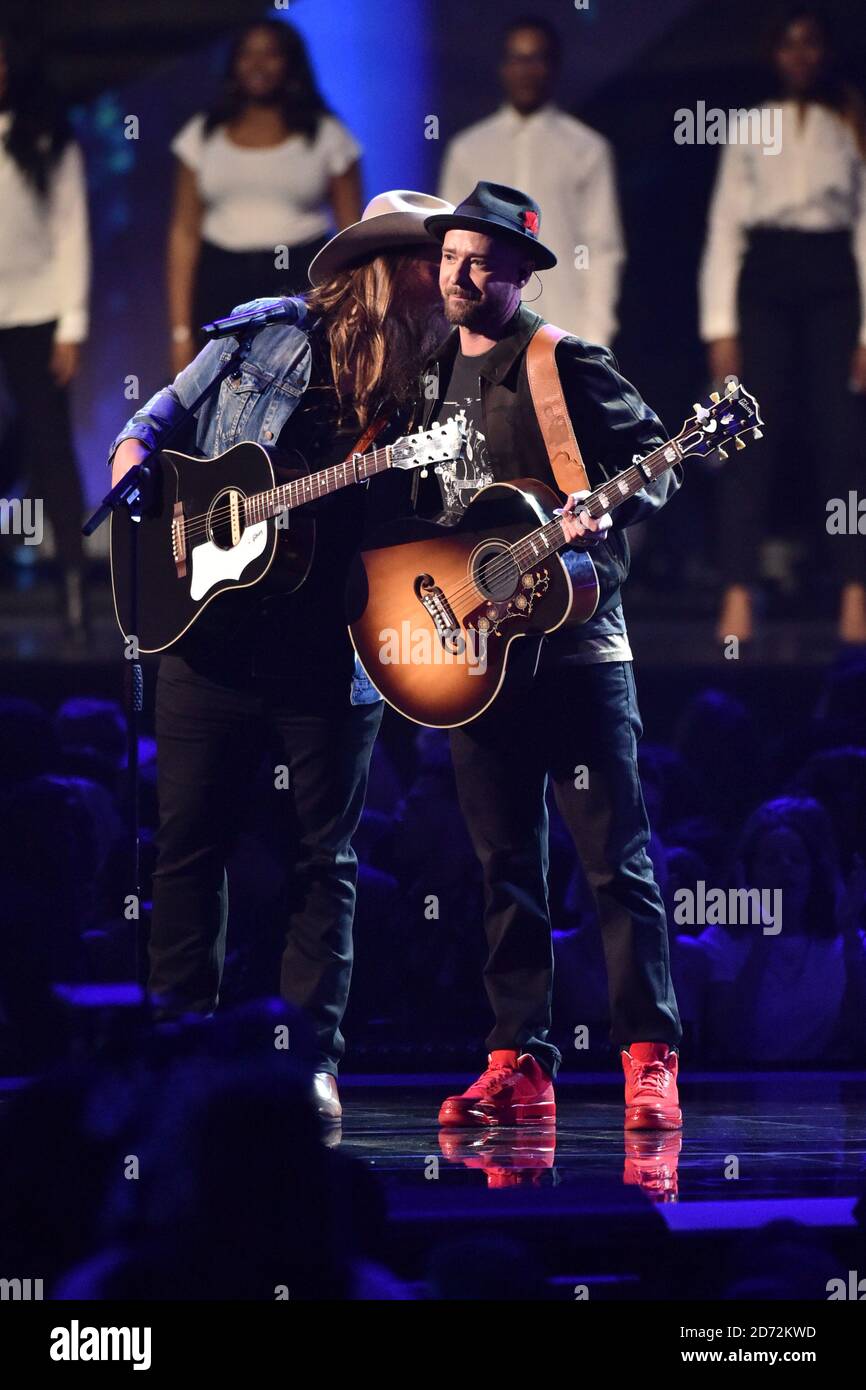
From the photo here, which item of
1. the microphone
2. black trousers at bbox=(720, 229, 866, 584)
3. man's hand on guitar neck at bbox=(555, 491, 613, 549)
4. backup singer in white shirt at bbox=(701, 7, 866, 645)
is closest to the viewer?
man's hand on guitar neck at bbox=(555, 491, 613, 549)

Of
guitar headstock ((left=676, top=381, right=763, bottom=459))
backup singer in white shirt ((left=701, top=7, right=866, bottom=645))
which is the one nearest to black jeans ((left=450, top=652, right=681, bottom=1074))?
guitar headstock ((left=676, top=381, right=763, bottom=459))

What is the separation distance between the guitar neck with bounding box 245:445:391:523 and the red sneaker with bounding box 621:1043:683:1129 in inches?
53.6

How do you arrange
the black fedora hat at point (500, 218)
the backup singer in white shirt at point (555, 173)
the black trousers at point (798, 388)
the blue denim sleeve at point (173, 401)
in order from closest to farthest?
the black fedora hat at point (500, 218)
the blue denim sleeve at point (173, 401)
the backup singer in white shirt at point (555, 173)
the black trousers at point (798, 388)

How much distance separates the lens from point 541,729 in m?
4.46

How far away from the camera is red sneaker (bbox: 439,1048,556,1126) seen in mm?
4461

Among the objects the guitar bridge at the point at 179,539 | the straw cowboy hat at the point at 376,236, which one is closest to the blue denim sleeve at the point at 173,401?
the guitar bridge at the point at 179,539

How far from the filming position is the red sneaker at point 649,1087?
14.5 feet

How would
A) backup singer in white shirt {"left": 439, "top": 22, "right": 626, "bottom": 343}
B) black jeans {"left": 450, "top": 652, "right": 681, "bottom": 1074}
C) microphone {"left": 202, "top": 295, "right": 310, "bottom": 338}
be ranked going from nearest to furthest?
1. black jeans {"left": 450, "top": 652, "right": 681, "bottom": 1074}
2. microphone {"left": 202, "top": 295, "right": 310, "bottom": 338}
3. backup singer in white shirt {"left": 439, "top": 22, "right": 626, "bottom": 343}

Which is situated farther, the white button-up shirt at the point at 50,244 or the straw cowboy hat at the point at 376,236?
the white button-up shirt at the point at 50,244

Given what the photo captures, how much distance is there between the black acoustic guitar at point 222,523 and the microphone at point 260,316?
0.26 metres

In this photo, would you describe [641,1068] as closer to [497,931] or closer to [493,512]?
[497,931]

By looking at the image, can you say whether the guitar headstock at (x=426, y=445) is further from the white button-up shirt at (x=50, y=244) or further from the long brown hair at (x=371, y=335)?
the white button-up shirt at (x=50, y=244)

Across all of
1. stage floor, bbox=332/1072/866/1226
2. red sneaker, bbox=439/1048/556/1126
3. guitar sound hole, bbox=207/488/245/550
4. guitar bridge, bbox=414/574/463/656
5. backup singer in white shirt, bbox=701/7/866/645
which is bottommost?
stage floor, bbox=332/1072/866/1226

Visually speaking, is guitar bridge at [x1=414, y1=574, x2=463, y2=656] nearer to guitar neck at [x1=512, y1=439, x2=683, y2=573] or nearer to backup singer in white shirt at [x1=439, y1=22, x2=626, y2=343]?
guitar neck at [x1=512, y1=439, x2=683, y2=573]
